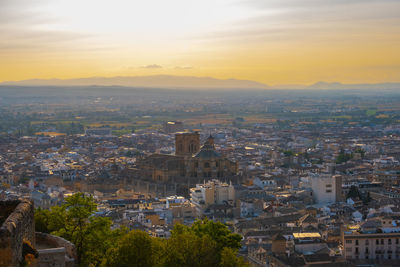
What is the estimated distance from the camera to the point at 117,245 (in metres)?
27.1

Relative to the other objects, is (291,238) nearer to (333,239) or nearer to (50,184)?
(333,239)

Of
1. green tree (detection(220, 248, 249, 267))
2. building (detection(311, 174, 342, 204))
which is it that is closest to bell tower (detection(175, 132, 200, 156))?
building (detection(311, 174, 342, 204))

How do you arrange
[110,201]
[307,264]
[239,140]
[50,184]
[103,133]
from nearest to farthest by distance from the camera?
[307,264], [110,201], [50,184], [239,140], [103,133]

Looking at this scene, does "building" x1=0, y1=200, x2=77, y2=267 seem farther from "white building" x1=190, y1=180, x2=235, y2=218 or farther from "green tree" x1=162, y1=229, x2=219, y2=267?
"white building" x1=190, y1=180, x2=235, y2=218

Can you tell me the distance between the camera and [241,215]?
57.5 metres

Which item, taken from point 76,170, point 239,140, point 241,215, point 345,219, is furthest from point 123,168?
point 239,140

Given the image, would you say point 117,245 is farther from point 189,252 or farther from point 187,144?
point 187,144

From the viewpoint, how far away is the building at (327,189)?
65500mm

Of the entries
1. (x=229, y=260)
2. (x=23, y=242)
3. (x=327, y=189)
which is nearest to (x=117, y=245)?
(x=229, y=260)

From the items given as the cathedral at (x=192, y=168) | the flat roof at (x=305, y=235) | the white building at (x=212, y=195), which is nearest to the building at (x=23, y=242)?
the flat roof at (x=305, y=235)

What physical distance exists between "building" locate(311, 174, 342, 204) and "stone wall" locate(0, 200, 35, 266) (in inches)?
2076

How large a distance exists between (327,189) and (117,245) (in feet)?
135

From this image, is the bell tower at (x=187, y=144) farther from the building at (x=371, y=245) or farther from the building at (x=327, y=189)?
the building at (x=371, y=245)

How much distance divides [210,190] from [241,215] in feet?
18.8
